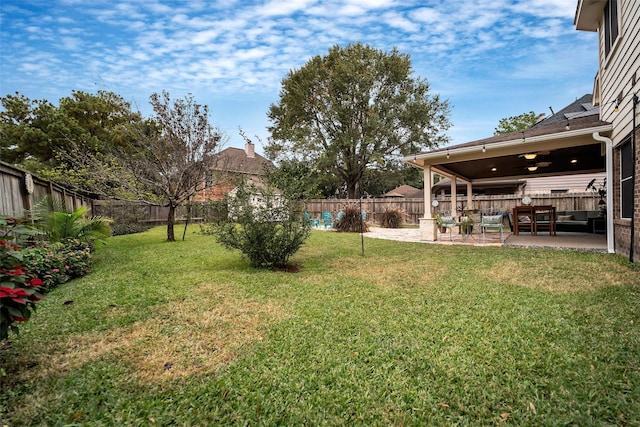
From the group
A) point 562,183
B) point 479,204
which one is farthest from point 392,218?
point 562,183

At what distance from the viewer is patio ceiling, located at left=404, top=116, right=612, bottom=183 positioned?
6840mm

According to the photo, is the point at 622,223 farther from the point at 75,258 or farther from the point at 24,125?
the point at 24,125

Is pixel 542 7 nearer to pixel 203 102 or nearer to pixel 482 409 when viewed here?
pixel 203 102

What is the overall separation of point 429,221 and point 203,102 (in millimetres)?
7712

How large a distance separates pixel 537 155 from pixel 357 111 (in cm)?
1644

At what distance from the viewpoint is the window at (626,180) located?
17.3 ft

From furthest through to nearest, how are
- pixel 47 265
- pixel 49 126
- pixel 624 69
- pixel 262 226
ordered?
pixel 49 126 < pixel 624 69 < pixel 262 226 < pixel 47 265

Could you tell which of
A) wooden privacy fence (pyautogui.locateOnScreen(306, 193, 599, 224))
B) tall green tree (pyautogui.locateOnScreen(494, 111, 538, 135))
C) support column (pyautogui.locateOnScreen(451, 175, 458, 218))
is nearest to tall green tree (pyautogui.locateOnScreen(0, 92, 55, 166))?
wooden privacy fence (pyautogui.locateOnScreen(306, 193, 599, 224))

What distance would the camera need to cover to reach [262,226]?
5020 millimetres

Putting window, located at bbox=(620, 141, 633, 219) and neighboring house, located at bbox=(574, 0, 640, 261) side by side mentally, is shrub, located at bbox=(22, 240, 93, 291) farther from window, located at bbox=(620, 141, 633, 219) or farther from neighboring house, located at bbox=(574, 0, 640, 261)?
window, located at bbox=(620, 141, 633, 219)

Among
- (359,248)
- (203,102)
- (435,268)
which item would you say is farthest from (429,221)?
(203,102)

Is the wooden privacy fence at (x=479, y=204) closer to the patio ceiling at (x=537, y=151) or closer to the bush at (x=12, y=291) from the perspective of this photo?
the patio ceiling at (x=537, y=151)

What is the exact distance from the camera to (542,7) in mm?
8375

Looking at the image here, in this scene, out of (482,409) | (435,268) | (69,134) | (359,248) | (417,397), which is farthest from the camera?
(69,134)
